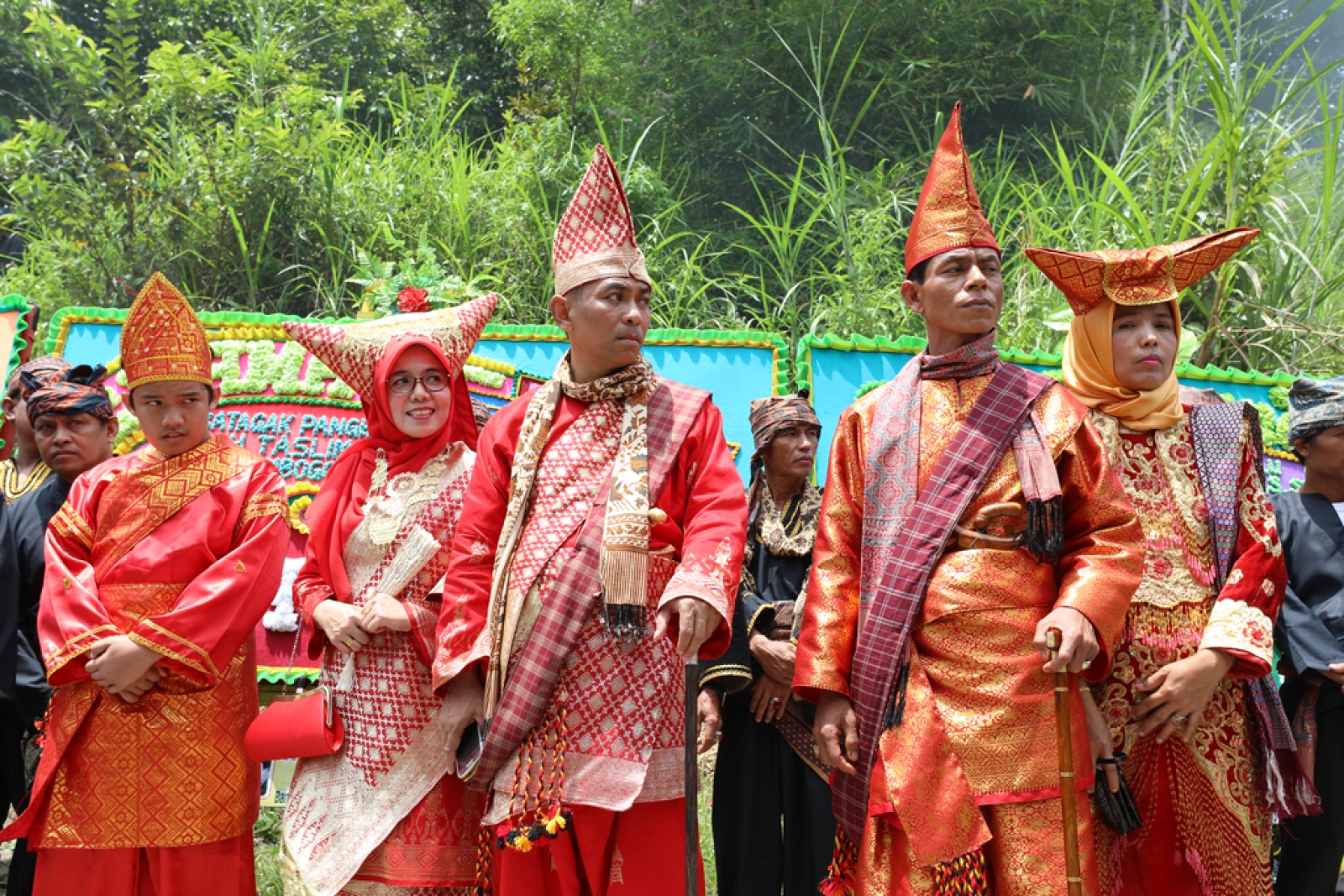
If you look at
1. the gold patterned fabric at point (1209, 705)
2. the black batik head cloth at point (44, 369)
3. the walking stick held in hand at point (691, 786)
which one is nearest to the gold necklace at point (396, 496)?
Result: the walking stick held in hand at point (691, 786)

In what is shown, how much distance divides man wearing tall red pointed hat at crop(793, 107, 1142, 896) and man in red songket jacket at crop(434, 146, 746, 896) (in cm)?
34

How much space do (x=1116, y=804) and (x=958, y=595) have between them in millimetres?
735

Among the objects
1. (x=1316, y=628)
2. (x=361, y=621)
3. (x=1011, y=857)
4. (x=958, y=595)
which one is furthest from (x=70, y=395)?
(x=1316, y=628)

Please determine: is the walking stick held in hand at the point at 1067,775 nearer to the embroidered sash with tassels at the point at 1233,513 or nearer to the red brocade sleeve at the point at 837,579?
the red brocade sleeve at the point at 837,579

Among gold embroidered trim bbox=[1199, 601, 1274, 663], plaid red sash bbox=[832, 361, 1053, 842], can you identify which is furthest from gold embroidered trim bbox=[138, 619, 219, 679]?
gold embroidered trim bbox=[1199, 601, 1274, 663]

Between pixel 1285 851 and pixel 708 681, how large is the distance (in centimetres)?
206

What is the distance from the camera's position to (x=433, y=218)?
8492 millimetres

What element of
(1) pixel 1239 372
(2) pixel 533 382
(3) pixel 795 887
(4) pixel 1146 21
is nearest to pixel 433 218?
(2) pixel 533 382

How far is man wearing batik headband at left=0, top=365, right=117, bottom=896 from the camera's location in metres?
3.87

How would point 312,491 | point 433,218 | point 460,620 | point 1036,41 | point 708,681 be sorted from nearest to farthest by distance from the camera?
point 460,620 → point 708,681 → point 312,491 → point 433,218 → point 1036,41

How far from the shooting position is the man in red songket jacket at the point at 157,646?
326cm

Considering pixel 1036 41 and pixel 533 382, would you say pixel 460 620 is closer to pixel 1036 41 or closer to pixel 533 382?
pixel 533 382

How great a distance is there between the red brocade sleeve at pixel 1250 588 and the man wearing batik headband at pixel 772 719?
1.19 meters

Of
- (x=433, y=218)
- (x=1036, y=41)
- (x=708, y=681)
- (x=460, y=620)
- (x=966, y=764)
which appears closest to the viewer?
(x=966, y=764)
